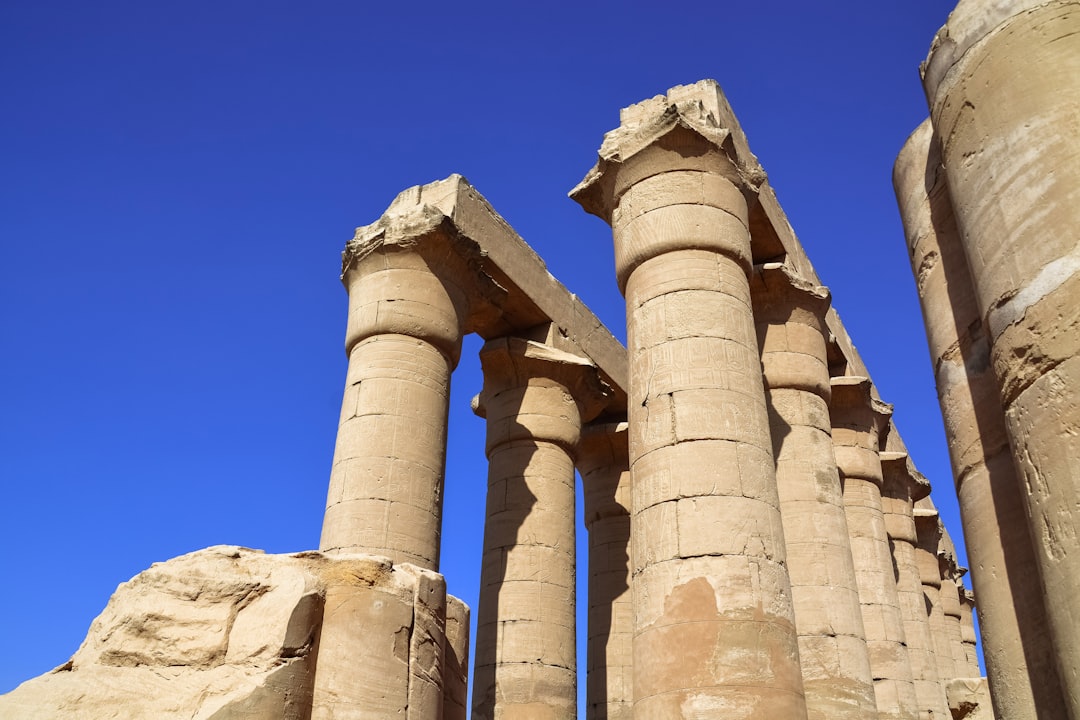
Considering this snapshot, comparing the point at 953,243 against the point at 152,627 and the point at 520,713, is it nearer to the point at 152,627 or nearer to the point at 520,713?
the point at 152,627

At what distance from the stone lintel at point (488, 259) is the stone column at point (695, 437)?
Result: 2730 mm

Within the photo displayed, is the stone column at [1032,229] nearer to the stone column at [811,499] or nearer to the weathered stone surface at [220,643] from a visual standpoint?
the weathered stone surface at [220,643]

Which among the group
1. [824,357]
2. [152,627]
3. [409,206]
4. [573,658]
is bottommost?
[152,627]

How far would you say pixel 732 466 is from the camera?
9.07m

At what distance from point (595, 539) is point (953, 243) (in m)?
13.5

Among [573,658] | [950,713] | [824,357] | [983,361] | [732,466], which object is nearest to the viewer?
[983,361]

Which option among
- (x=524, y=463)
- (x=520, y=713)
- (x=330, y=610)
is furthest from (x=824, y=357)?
(x=330, y=610)

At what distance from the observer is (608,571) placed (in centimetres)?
1939

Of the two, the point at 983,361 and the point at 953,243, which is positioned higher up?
the point at 953,243

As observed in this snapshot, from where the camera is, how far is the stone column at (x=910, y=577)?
16.9 meters

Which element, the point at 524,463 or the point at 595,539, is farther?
the point at 595,539

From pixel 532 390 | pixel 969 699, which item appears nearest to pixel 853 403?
pixel 969 699

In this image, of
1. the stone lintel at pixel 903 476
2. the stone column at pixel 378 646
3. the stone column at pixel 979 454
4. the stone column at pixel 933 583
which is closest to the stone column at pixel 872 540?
the stone lintel at pixel 903 476

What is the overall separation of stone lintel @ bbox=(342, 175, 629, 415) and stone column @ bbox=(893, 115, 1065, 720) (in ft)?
23.0
